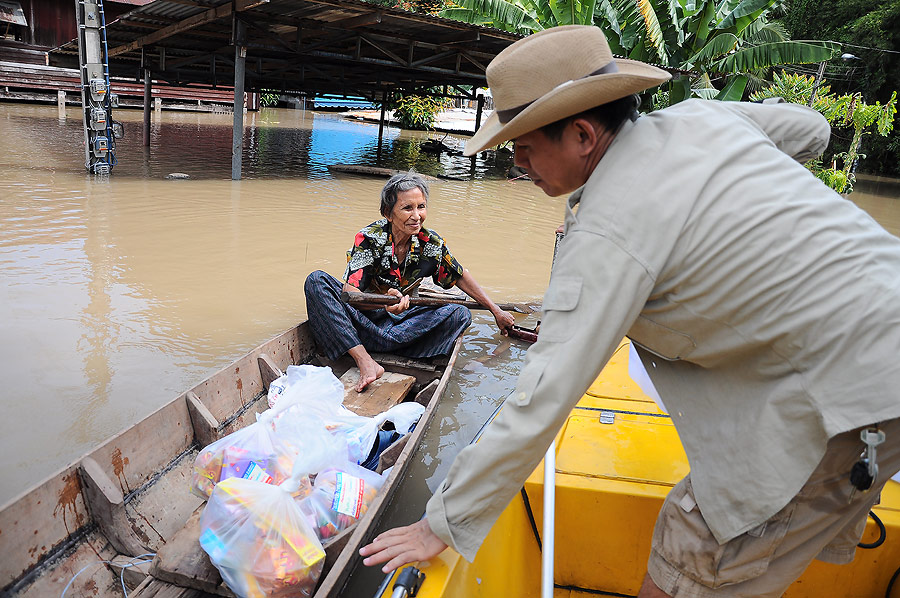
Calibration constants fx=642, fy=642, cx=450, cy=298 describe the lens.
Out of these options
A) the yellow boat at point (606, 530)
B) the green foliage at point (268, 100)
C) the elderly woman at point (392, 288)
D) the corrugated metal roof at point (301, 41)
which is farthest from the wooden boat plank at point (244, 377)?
the green foliage at point (268, 100)

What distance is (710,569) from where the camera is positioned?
135cm

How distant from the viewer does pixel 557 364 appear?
1153 millimetres

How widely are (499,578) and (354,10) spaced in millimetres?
8588

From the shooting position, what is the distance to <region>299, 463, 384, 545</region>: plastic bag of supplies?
232 cm

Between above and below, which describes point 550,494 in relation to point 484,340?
above

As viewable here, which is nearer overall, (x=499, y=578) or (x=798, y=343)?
(x=798, y=343)

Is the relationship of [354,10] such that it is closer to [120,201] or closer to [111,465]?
[120,201]

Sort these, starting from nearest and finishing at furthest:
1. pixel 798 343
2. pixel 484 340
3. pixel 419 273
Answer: pixel 798 343 < pixel 419 273 < pixel 484 340

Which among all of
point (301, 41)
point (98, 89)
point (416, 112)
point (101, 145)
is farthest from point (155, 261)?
point (416, 112)

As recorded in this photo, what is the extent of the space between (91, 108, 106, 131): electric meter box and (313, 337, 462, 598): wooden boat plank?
27.3 feet

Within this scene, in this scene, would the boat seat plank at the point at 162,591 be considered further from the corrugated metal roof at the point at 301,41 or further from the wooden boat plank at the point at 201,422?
the corrugated metal roof at the point at 301,41

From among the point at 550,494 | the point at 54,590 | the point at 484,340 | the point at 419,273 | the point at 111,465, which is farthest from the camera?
the point at 484,340

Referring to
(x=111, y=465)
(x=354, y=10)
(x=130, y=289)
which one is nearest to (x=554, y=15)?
(x=354, y=10)

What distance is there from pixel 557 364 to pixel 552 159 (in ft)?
1.42
